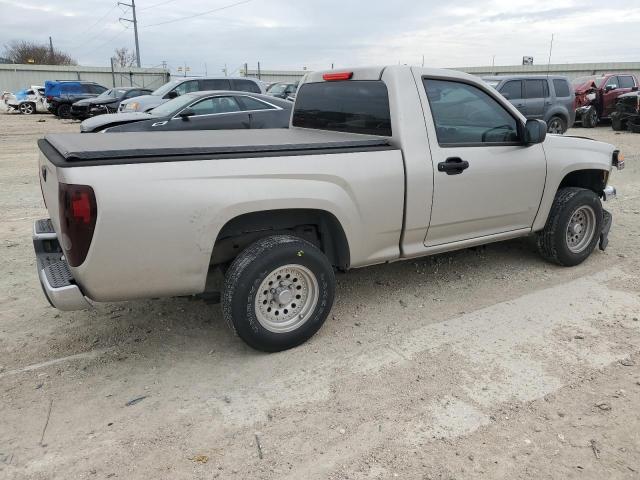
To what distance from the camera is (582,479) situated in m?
2.44

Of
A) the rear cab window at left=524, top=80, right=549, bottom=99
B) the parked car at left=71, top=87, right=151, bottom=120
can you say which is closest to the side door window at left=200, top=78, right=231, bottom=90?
the parked car at left=71, top=87, right=151, bottom=120

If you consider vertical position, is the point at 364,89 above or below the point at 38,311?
above

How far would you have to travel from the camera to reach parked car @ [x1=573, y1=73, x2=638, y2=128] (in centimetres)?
1798

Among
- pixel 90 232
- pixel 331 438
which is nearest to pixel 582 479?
pixel 331 438

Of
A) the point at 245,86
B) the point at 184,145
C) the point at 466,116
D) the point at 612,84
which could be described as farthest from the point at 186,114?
the point at 612,84

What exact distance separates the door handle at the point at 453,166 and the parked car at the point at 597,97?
16372 mm

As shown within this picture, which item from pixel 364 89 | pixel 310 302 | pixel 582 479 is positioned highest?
pixel 364 89

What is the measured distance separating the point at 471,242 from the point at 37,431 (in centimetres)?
330

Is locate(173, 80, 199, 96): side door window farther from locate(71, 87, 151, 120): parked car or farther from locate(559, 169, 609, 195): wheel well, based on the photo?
locate(559, 169, 609, 195): wheel well

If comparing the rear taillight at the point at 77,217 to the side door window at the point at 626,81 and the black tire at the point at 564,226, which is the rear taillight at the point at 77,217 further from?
the side door window at the point at 626,81

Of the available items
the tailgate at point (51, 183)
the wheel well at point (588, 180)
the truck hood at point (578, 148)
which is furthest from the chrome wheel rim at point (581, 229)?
the tailgate at point (51, 183)

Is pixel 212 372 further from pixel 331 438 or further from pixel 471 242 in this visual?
pixel 471 242

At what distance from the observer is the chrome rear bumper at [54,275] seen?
9.71 feet

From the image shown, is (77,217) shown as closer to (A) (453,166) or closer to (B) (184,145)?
(B) (184,145)
